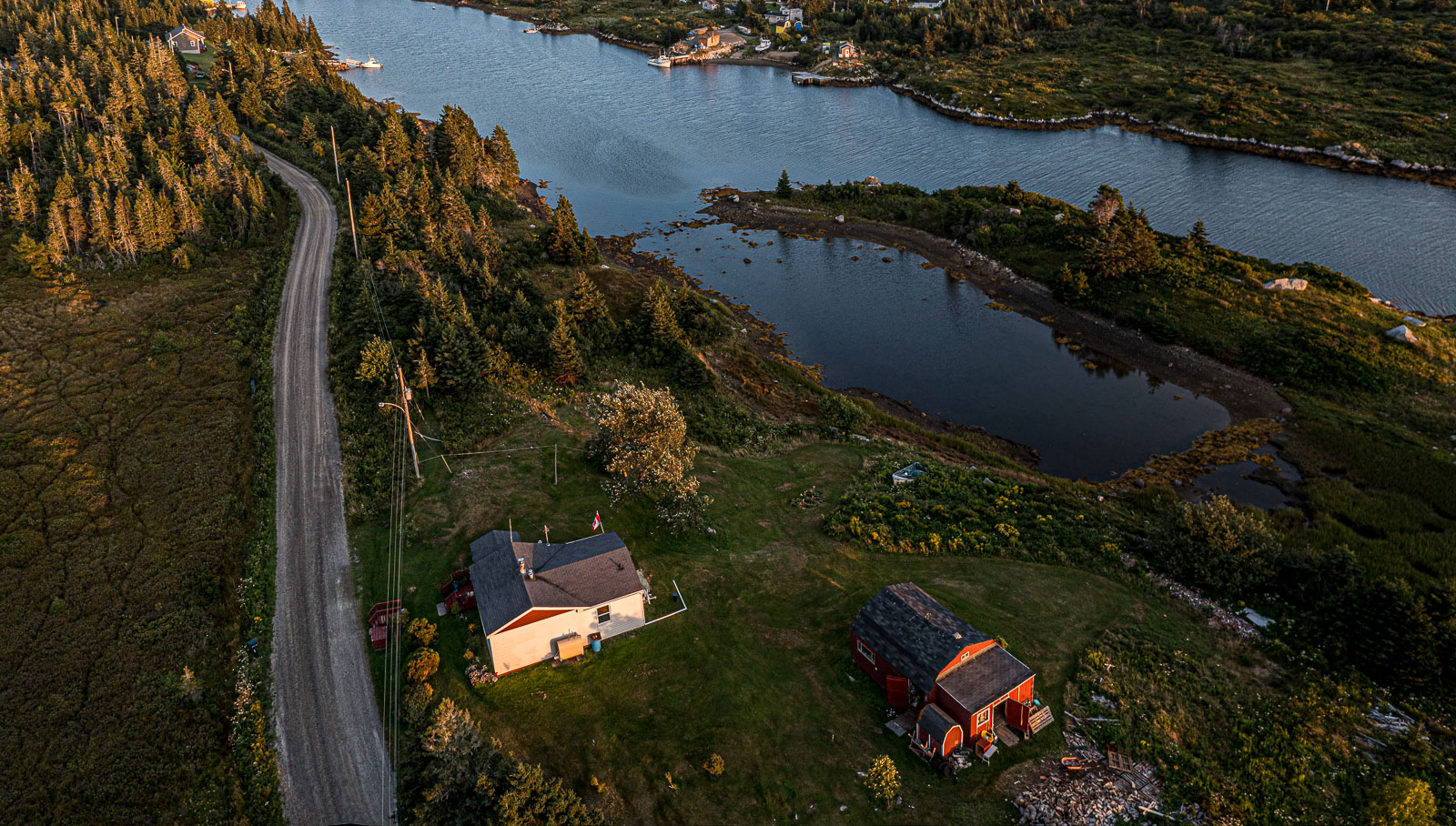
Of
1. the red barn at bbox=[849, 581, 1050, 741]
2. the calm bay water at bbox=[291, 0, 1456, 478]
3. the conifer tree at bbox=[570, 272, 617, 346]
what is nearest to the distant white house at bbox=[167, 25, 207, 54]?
the calm bay water at bbox=[291, 0, 1456, 478]

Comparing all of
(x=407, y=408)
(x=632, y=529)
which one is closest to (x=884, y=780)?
(x=632, y=529)

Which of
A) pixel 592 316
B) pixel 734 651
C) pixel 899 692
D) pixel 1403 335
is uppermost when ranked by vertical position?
pixel 592 316

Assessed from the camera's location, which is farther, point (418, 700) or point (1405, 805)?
point (418, 700)

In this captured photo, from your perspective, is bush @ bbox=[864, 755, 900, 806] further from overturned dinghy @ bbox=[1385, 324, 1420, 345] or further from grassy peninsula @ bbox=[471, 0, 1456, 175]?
grassy peninsula @ bbox=[471, 0, 1456, 175]

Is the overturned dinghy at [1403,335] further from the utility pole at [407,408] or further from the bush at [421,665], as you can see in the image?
the bush at [421,665]

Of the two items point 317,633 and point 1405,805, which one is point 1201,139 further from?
point 317,633

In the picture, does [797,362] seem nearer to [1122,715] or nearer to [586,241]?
[586,241]

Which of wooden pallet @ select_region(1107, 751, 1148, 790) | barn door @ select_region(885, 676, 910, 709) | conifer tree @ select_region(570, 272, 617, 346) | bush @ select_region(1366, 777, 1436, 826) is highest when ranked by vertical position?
conifer tree @ select_region(570, 272, 617, 346)
